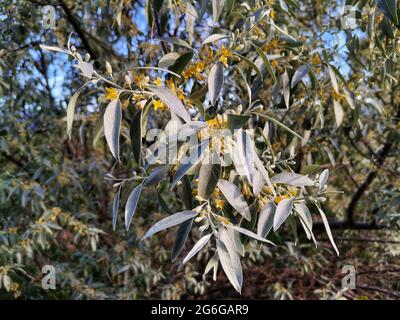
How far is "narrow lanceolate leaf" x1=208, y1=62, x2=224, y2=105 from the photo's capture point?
2.93 ft

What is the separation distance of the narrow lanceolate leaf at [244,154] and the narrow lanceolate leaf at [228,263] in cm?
13

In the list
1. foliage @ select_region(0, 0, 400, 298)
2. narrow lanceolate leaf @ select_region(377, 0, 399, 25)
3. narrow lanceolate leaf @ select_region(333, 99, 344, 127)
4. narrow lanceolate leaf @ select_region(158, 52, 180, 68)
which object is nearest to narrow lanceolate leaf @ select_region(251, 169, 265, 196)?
foliage @ select_region(0, 0, 400, 298)

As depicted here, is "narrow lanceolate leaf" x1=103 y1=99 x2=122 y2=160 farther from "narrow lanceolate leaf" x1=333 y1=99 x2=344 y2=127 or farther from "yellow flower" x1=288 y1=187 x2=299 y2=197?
"narrow lanceolate leaf" x1=333 y1=99 x2=344 y2=127

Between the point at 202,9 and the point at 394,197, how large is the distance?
1.28 metres

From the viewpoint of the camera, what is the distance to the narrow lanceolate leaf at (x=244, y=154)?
29.2 inches

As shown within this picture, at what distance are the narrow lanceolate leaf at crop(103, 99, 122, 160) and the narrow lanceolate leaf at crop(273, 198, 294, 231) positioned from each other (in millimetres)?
300

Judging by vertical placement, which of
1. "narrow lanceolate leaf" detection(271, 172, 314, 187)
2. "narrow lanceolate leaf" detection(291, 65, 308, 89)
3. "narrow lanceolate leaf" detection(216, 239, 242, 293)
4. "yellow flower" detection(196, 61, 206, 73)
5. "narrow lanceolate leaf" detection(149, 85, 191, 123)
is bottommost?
"narrow lanceolate leaf" detection(216, 239, 242, 293)

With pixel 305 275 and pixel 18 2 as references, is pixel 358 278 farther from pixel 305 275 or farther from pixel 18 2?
pixel 18 2

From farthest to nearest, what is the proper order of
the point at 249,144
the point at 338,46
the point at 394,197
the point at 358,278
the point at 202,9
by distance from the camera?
the point at 358,278, the point at 394,197, the point at 338,46, the point at 202,9, the point at 249,144

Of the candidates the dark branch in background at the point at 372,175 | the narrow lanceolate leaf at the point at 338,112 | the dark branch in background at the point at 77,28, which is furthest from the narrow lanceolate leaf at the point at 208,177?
the dark branch in background at the point at 372,175

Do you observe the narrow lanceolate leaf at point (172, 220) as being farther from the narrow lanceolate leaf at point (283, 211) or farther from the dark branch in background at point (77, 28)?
the dark branch in background at point (77, 28)

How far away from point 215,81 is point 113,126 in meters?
0.24
